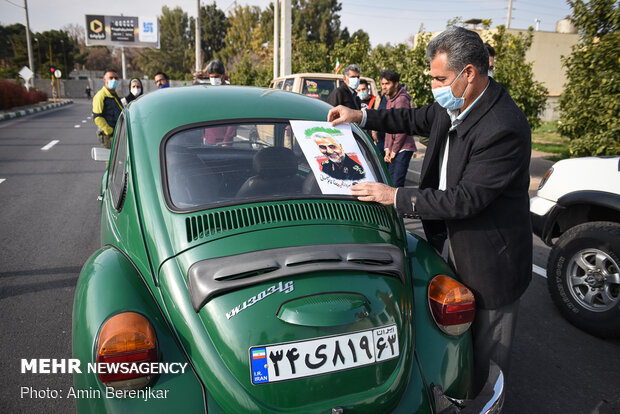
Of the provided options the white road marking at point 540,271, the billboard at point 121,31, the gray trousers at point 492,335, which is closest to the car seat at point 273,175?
the gray trousers at point 492,335

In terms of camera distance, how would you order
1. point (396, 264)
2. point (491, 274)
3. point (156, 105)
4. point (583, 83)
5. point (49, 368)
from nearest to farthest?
1. point (396, 264)
2. point (491, 274)
3. point (156, 105)
4. point (49, 368)
5. point (583, 83)

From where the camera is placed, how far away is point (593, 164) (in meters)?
3.70

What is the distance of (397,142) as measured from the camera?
6523 mm

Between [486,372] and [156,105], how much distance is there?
7.89 ft

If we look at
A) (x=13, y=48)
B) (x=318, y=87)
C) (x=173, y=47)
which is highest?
(x=173, y=47)

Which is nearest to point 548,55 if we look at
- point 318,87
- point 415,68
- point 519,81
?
point 415,68

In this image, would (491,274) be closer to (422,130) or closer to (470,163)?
(470,163)

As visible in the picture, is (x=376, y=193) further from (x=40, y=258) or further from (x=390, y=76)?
(x=390, y=76)

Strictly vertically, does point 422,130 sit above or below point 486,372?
above

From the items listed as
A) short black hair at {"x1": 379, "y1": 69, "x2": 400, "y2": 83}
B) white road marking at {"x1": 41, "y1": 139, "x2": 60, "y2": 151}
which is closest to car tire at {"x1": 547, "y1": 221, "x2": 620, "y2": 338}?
short black hair at {"x1": 379, "y1": 69, "x2": 400, "y2": 83}

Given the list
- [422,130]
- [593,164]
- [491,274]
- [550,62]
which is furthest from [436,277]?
[550,62]

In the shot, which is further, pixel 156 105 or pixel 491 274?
pixel 156 105

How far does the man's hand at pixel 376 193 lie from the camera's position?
7.35ft

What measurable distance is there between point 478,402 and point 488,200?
2.98ft
